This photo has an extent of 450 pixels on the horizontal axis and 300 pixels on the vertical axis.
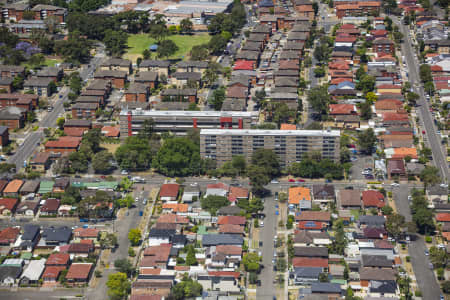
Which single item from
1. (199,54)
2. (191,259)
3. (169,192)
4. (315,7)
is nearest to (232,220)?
(191,259)

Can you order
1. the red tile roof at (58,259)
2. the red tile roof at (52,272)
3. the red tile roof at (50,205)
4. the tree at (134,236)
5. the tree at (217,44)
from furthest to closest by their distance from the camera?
the tree at (217,44)
the red tile roof at (50,205)
the tree at (134,236)
the red tile roof at (58,259)
the red tile roof at (52,272)

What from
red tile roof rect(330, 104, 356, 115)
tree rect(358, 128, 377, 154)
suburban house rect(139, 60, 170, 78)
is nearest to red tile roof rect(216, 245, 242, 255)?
tree rect(358, 128, 377, 154)

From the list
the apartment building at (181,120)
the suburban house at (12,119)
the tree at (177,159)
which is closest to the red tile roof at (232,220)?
the tree at (177,159)

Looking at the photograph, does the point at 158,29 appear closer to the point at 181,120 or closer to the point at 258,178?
the point at 181,120

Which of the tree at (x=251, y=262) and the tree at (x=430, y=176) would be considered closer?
the tree at (x=251, y=262)

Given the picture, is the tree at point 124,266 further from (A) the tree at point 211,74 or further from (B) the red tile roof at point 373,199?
(A) the tree at point 211,74

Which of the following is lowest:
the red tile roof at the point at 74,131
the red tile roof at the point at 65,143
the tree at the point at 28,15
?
the red tile roof at the point at 74,131
